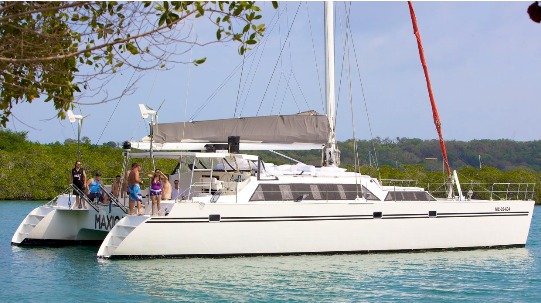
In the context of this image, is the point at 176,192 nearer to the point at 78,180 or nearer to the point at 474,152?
the point at 78,180

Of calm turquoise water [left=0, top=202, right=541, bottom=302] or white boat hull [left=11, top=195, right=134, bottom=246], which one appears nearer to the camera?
calm turquoise water [left=0, top=202, right=541, bottom=302]

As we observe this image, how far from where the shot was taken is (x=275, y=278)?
15.2 meters

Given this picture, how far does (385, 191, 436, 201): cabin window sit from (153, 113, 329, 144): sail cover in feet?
6.79

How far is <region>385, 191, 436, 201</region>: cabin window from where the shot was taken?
61.7ft

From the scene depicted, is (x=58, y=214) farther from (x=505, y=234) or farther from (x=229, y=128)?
(x=505, y=234)

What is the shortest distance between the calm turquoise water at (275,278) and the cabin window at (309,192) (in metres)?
1.32

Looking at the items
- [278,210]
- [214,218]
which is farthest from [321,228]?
[214,218]

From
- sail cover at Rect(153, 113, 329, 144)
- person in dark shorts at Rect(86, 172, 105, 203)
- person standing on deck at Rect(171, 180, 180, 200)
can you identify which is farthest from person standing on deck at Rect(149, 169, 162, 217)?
person in dark shorts at Rect(86, 172, 105, 203)

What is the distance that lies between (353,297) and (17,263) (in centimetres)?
772

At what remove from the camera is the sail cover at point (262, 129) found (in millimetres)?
19281

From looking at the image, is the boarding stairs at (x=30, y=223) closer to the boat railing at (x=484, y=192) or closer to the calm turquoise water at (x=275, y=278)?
the calm turquoise water at (x=275, y=278)

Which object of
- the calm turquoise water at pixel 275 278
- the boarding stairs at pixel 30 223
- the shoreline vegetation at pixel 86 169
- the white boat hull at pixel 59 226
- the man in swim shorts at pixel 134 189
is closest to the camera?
the calm turquoise water at pixel 275 278

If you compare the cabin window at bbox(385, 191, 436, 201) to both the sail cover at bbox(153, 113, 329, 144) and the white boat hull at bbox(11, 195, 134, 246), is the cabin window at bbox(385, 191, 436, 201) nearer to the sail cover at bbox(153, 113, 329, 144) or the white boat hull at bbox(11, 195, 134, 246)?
the sail cover at bbox(153, 113, 329, 144)

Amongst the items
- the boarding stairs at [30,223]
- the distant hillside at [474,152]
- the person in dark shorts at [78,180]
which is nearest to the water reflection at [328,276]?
the person in dark shorts at [78,180]
